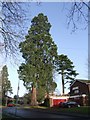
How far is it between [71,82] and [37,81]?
2526cm

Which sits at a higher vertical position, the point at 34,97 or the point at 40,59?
the point at 40,59

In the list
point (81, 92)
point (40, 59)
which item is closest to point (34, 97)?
point (40, 59)

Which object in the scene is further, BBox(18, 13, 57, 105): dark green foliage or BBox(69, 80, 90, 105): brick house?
BBox(69, 80, 90, 105): brick house

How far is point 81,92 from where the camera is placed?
7675 centimetres

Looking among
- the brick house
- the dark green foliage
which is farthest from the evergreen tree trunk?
the brick house

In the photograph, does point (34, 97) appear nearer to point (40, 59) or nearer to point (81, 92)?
point (40, 59)

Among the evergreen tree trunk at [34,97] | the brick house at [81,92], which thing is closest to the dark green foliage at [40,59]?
the evergreen tree trunk at [34,97]

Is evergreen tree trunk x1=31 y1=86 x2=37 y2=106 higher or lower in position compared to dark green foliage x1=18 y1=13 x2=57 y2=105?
lower

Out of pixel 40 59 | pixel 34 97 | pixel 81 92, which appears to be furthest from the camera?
pixel 81 92

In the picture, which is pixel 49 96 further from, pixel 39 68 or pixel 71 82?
pixel 71 82

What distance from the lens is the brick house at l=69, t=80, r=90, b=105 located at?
71062 mm

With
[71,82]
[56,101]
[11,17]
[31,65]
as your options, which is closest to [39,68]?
[31,65]

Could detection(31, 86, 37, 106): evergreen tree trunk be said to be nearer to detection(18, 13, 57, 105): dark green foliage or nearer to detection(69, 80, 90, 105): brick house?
detection(18, 13, 57, 105): dark green foliage

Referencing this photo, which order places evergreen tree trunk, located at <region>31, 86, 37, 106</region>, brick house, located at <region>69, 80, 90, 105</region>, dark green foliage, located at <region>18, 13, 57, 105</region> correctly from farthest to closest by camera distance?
brick house, located at <region>69, 80, 90, 105</region> < evergreen tree trunk, located at <region>31, 86, 37, 106</region> < dark green foliage, located at <region>18, 13, 57, 105</region>
